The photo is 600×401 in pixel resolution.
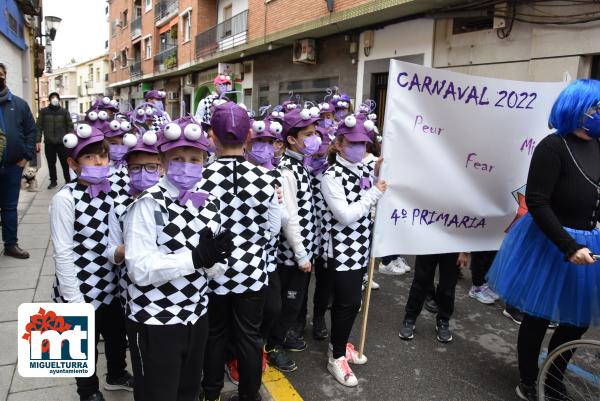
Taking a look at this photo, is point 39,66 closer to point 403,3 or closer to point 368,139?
point 403,3

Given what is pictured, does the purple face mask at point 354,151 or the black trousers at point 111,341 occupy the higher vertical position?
the purple face mask at point 354,151

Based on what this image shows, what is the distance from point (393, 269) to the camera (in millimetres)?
5582

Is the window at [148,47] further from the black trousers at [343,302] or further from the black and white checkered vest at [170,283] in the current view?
the black and white checkered vest at [170,283]

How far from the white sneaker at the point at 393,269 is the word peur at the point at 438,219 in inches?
78.0

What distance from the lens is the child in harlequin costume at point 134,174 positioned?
232 cm

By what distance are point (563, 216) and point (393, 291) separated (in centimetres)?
249

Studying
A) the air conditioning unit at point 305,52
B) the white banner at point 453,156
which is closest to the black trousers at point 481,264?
the white banner at point 453,156

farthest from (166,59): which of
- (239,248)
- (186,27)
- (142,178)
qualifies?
(239,248)

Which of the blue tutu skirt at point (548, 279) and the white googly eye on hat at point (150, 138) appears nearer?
the white googly eye on hat at point (150, 138)

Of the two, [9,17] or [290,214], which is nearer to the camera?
[290,214]

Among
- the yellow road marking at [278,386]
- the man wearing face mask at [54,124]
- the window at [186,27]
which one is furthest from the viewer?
the window at [186,27]

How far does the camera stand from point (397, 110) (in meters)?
3.18

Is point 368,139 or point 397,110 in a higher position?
point 397,110

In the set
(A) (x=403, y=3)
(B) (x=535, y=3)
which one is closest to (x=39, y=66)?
(A) (x=403, y=3)
